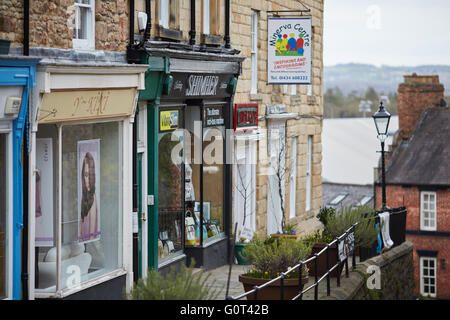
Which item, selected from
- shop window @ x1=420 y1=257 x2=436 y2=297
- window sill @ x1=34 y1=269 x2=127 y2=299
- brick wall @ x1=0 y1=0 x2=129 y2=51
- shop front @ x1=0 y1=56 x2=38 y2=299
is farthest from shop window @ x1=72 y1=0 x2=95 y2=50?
shop window @ x1=420 y1=257 x2=436 y2=297

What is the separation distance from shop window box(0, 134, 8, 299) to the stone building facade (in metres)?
8.56

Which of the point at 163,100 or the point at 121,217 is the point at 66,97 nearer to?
the point at 121,217

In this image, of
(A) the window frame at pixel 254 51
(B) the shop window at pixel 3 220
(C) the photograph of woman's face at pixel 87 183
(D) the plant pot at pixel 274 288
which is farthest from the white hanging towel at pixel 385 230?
(B) the shop window at pixel 3 220

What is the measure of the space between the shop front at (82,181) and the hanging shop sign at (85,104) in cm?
1

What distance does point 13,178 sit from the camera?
10297 millimetres

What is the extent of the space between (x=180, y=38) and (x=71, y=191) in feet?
14.4

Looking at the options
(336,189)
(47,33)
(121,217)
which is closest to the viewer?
(47,33)

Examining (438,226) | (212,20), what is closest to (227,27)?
(212,20)

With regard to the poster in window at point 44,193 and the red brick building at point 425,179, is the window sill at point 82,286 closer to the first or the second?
the poster in window at point 44,193

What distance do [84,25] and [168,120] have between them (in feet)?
10.3

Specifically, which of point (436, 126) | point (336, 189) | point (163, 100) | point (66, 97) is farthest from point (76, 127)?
point (336, 189)

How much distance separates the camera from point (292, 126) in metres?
22.0

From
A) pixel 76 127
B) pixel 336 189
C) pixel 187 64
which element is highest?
pixel 187 64

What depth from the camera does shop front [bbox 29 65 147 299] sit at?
1120 cm
